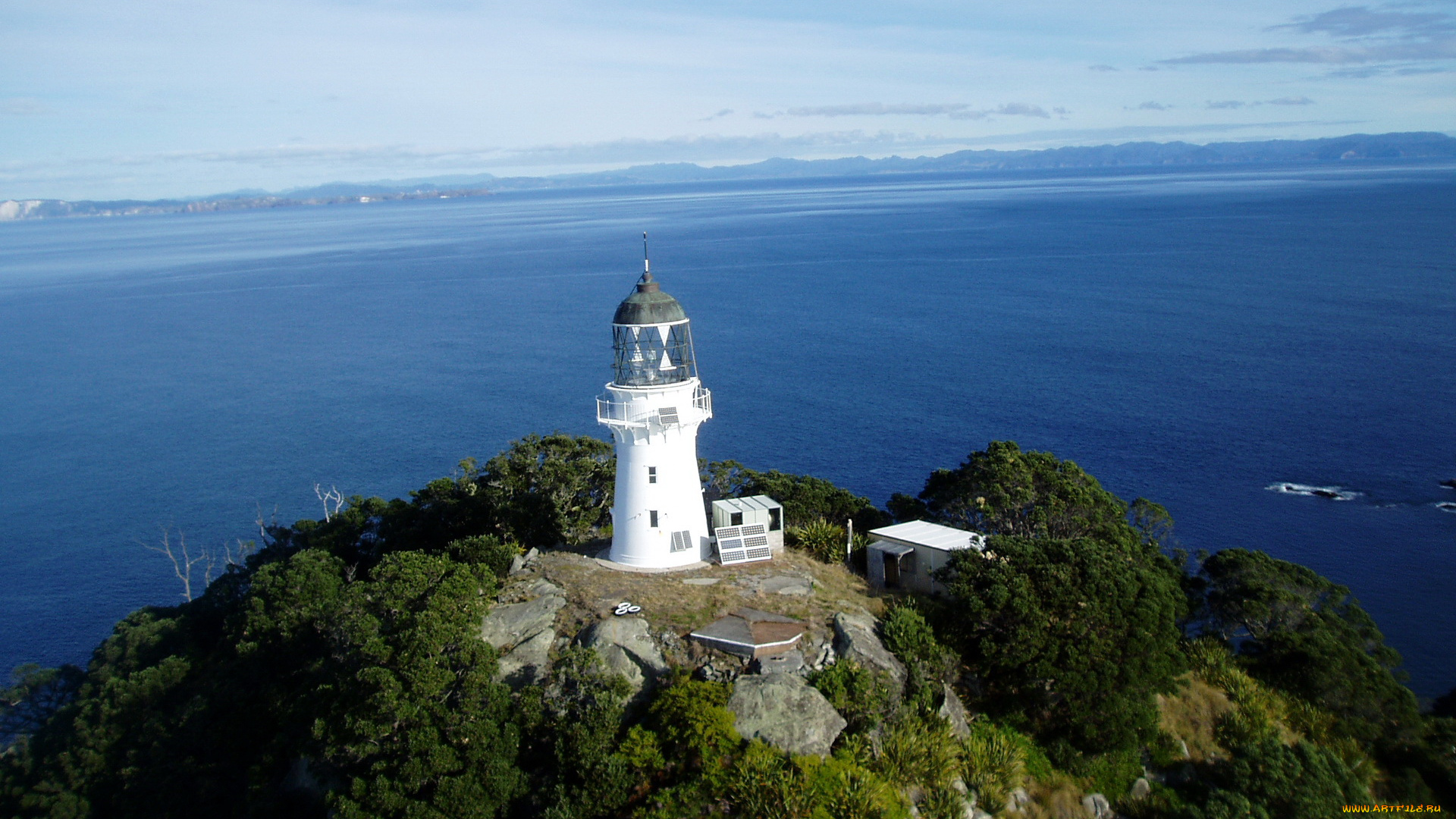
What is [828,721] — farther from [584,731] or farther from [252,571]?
[252,571]

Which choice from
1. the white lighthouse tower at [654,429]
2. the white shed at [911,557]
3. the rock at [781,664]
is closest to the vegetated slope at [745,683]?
the rock at [781,664]

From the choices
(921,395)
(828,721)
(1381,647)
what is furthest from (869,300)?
(828,721)

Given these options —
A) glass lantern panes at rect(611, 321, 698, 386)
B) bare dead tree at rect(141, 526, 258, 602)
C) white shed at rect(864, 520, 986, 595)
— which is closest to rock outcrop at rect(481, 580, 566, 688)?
glass lantern panes at rect(611, 321, 698, 386)

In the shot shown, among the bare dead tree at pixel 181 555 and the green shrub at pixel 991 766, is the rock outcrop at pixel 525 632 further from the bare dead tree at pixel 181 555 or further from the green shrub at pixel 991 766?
the bare dead tree at pixel 181 555

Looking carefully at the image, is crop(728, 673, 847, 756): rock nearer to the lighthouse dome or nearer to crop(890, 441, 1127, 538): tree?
the lighthouse dome

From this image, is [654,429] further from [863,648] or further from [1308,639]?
[1308,639]
